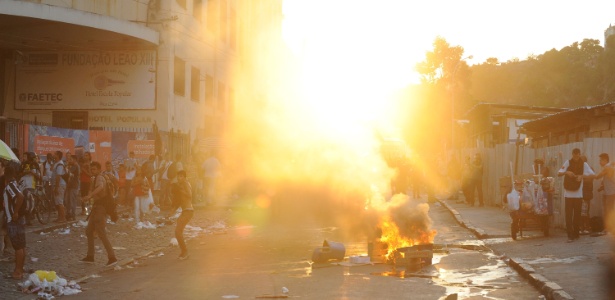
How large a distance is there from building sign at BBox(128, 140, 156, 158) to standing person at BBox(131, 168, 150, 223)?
25.2 ft

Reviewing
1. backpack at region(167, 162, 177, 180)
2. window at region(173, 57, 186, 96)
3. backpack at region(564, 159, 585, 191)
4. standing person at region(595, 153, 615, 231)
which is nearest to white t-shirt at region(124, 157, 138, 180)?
backpack at region(167, 162, 177, 180)

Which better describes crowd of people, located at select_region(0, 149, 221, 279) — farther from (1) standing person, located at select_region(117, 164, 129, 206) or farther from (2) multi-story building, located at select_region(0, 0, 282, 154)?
(2) multi-story building, located at select_region(0, 0, 282, 154)

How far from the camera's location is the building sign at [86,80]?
103ft

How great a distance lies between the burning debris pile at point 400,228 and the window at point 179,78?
66.7 feet

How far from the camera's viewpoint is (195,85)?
37.3 m

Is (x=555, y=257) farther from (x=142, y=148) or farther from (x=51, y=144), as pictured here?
(x=142, y=148)

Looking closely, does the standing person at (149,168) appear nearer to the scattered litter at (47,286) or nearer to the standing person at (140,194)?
the standing person at (140,194)

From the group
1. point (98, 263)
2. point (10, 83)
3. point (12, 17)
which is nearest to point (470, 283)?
point (98, 263)

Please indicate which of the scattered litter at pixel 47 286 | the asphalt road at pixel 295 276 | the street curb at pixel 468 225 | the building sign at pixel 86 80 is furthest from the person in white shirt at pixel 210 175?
A: the scattered litter at pixel 47 286

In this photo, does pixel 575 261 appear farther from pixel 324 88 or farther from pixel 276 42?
pixel 276 42

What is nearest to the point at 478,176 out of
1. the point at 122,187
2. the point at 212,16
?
the point at 122,187

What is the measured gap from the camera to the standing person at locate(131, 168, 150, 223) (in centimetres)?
2111

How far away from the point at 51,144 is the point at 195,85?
13343 mm

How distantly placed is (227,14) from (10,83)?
49.1 ft
